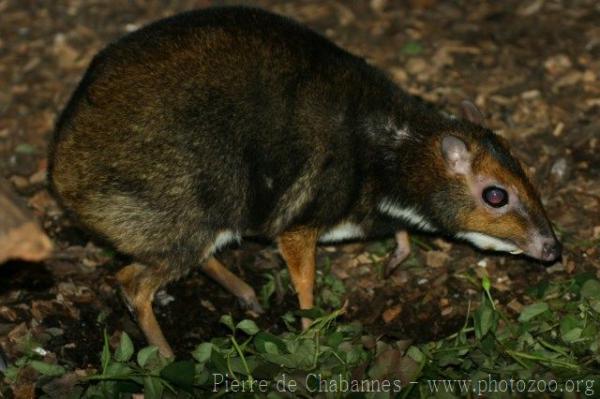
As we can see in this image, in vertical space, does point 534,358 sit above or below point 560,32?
below

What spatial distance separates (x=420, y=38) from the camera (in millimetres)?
9141

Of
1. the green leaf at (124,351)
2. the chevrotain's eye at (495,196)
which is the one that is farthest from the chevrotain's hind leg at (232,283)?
the chevrotain's eye at (495,196)

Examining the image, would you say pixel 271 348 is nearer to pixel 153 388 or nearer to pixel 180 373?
pixel 180 373

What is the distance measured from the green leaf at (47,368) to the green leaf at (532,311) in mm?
2941

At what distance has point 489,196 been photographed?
630 cm

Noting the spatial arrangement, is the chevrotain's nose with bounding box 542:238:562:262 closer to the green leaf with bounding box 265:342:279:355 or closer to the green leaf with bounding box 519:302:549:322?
the green leaf with bounding box 519:302:549:322

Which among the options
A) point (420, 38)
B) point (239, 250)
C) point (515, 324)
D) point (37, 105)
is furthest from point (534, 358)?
point (37, 105)

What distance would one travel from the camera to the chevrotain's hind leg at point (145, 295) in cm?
624

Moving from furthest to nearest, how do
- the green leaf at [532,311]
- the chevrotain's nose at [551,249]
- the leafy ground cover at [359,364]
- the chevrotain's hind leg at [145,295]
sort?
the chevrotain's nose at [551,249], the chevrotain's hind leg at [145,295], the green leaf at [532,311], the leafy ground cover at [359,364]

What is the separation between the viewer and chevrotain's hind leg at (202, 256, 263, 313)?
683 cm

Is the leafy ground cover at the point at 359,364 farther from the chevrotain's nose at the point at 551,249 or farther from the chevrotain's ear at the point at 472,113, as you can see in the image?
the chevrotain's ear at the point at 472,113

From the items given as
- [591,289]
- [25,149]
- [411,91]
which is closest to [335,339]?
[591,289]

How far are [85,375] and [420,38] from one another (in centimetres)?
479

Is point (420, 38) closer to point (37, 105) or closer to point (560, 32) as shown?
point (560, 32)
